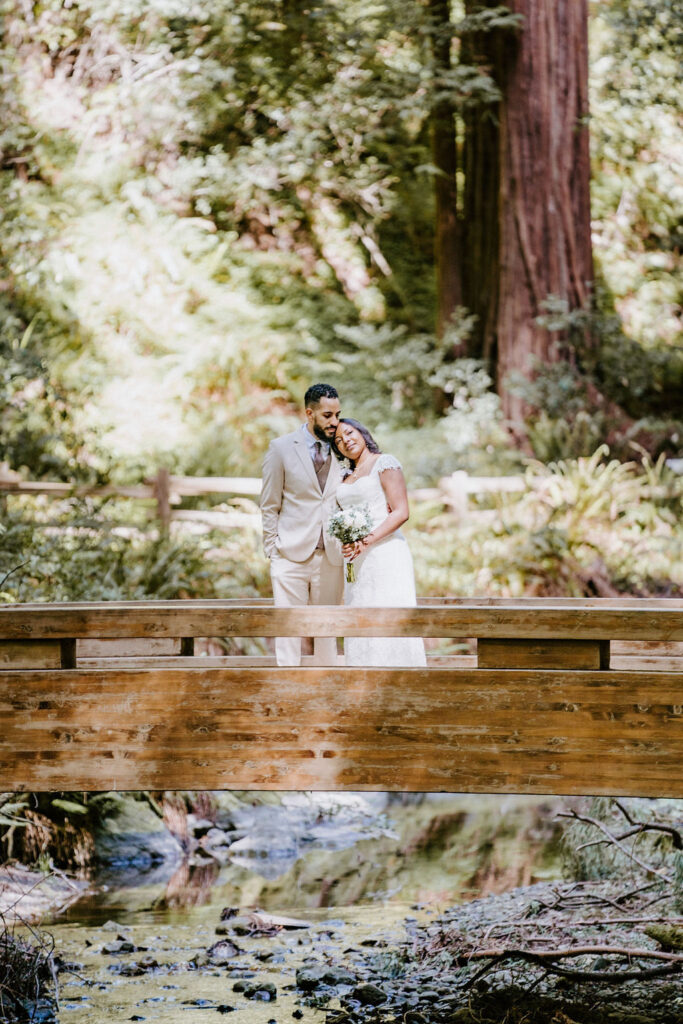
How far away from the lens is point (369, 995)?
19.6ft

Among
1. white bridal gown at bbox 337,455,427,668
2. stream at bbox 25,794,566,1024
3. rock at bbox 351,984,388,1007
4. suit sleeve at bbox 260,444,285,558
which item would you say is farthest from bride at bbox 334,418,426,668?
rock at bbox 351,984,388,1007

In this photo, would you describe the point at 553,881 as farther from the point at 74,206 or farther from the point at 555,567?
the point at 74,206

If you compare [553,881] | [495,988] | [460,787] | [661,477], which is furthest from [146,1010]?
[661,477]

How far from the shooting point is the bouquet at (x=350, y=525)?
21.4 feet

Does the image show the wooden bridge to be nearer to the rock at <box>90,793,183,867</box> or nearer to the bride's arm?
the bride's arm

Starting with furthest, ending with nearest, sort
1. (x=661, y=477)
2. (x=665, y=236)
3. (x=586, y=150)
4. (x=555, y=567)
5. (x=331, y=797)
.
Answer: (x=665, y=236)
(x=586, y=150)
(x=661, y=477)
(x=555, y=567)
(x=331, y=797)

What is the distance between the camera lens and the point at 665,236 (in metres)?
18.9

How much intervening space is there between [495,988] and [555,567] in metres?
7.54

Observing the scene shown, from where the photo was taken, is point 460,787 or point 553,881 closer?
point 460,787

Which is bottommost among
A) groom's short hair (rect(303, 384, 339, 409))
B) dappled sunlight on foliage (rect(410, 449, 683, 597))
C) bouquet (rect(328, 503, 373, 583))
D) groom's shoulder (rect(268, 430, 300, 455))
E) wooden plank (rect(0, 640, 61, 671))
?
dappled sunlight on foliage (rect(410, 449, 683, 597))

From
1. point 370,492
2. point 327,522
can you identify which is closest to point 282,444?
point 327,522

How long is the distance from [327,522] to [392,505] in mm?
409

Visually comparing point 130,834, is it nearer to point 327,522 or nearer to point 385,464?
point 327,522

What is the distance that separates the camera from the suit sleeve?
22.0 feet
